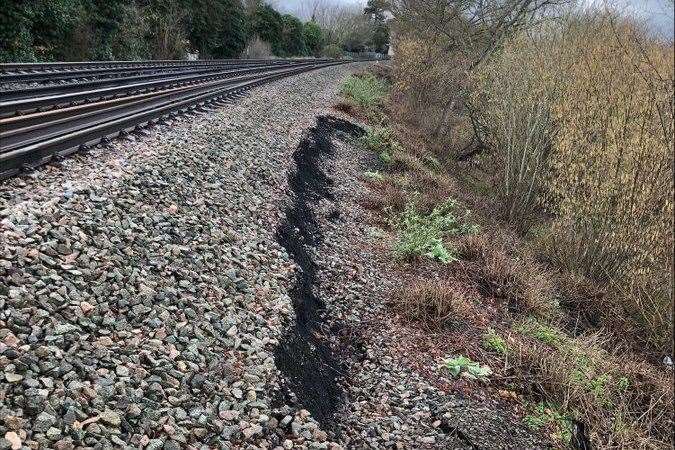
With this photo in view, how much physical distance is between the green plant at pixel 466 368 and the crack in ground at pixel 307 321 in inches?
59.2

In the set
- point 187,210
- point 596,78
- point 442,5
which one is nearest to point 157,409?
point 187,210

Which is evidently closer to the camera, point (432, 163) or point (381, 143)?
point (381, 143)

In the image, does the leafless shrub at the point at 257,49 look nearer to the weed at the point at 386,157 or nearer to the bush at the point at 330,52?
the bush at the point at 330,52

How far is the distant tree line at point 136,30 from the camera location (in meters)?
18.0

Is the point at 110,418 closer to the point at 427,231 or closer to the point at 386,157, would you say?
the point at 427,231

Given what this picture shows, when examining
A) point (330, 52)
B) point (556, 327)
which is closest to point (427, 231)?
point (556, 327)

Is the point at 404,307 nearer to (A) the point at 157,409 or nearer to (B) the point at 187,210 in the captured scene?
(B) the point at 187,210

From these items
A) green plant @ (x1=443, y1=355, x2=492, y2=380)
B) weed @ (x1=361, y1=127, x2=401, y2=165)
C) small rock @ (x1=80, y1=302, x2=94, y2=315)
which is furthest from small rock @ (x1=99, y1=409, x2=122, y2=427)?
weed @ (x1=361, y1=127, x2=401, y2=165)

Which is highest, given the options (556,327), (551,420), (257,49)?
(257,49)

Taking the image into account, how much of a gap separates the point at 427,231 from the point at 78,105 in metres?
7.91

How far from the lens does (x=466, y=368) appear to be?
6.88 meters

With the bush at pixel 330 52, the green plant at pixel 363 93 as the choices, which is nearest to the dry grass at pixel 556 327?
the green plant at pixel 363 93

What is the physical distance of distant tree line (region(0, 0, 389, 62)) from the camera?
17953 millimetres

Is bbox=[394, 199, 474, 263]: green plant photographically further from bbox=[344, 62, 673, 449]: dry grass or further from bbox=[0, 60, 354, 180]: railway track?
bbox=[0, 60, 354, 180]: railway track
